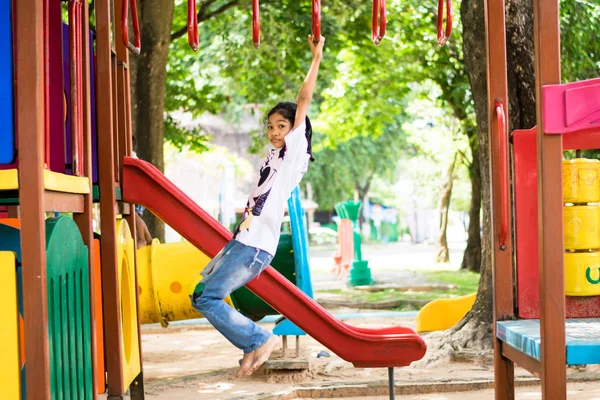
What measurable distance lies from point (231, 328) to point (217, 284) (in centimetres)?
23

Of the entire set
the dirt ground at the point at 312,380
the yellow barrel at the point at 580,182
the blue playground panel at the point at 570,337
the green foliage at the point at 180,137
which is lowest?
the dirt ground at the point at 312,380

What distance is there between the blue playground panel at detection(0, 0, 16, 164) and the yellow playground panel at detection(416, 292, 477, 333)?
20.7 feet

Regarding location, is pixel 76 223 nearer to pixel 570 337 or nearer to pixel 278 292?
pixel 278 292

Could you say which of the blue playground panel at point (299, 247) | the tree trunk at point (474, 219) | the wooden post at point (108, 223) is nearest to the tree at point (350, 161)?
the tree trunk at point (474, 219)

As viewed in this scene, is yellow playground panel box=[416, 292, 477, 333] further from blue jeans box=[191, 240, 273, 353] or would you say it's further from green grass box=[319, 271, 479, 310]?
blue jeans box=[191, 240, 273, 353]

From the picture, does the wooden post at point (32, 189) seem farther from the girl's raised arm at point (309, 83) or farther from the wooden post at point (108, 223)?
the wooden post at point (108, 223)

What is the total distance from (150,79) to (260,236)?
7.10m

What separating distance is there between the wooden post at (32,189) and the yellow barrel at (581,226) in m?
2.75

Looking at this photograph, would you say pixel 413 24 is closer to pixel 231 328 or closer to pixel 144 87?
pixel 144 87

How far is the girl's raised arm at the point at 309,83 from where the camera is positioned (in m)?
4.45

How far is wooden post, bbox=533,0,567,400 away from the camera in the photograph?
3.65 metres

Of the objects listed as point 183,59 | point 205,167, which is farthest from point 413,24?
point 205,167

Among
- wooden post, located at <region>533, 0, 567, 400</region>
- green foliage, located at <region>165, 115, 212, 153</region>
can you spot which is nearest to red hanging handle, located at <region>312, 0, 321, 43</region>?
wooden post, located at <region>533, 0, 567, 400</region>

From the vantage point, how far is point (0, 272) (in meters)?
3.40
